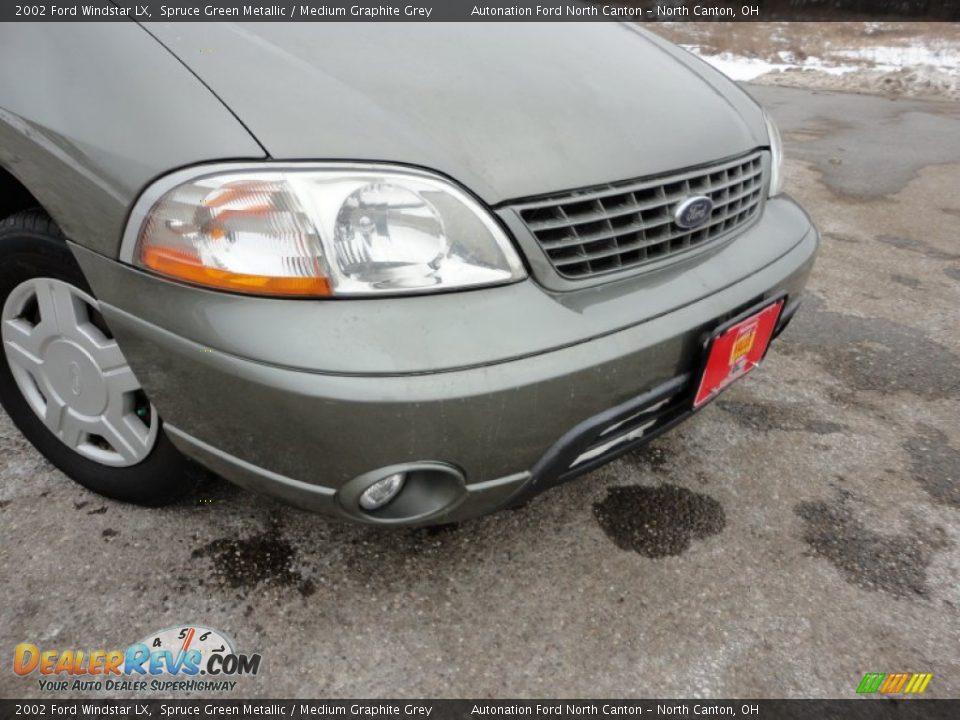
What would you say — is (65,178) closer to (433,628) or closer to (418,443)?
(418,443)

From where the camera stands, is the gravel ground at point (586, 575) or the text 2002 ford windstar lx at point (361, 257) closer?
the text 2002 ford windstar lx at point (361, 257)

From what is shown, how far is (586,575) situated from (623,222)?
861 millimetres

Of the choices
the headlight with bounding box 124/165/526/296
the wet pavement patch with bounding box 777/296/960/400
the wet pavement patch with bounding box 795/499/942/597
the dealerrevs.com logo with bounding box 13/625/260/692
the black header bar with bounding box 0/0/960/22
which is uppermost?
the black header bar with bounding box 0/0/960/22

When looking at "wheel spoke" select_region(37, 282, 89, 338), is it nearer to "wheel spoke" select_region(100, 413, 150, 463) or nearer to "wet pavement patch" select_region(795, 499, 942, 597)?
"wheel spoke" select_region(100, 413, 150, 463)

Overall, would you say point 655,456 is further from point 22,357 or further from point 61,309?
point 22,357

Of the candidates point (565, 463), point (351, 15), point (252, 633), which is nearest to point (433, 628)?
point (252, 633)

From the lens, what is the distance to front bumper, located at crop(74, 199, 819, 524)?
109 centimetres

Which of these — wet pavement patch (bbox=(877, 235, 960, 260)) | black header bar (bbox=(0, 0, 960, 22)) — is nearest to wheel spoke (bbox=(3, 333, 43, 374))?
black header bar (bbox=(0, 0, 960, 22))

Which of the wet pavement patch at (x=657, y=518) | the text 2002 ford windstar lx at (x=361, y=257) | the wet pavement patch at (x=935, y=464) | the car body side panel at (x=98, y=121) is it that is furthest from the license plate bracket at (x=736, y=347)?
the car body side panel at (x=98, y=121)

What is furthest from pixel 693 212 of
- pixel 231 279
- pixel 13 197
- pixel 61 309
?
pixel 13 197

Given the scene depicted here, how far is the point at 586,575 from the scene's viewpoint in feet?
5.29

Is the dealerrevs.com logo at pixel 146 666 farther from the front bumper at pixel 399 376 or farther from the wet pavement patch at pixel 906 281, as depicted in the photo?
the wet pavement patch at pixel 906 281

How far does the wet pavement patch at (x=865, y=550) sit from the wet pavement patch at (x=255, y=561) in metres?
1.33

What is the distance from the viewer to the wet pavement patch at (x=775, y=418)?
2225 mm
